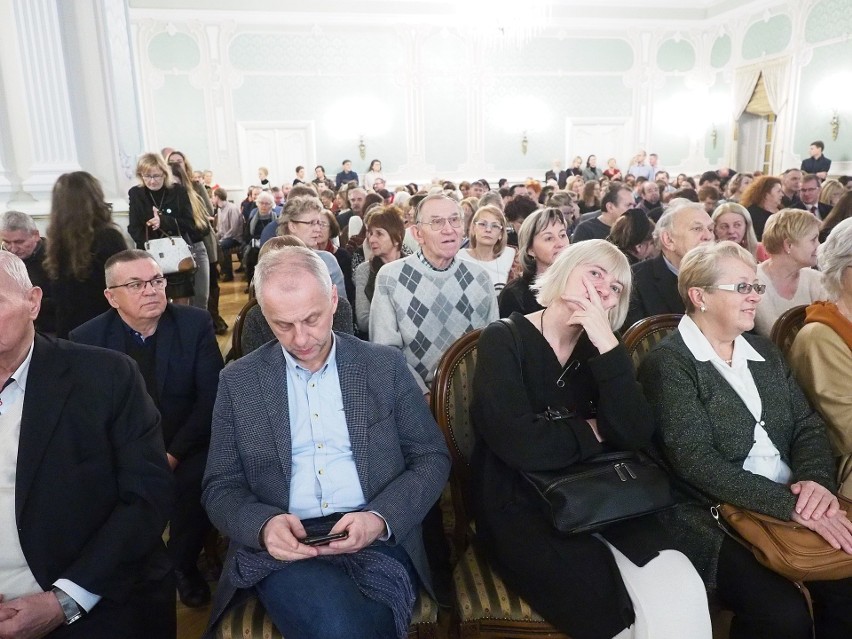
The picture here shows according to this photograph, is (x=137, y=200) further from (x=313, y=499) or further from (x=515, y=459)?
(x=515, y=459)

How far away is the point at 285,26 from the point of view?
12305mm

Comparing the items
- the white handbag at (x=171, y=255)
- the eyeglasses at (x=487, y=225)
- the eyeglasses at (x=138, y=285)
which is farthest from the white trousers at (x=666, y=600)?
the white handbag at (x=171, y=255)

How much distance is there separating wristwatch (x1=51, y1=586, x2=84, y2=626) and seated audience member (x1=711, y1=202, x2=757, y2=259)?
3429 millimetres

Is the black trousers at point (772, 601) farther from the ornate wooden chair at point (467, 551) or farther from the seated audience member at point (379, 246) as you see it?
the seated audience member at point (379, 246)

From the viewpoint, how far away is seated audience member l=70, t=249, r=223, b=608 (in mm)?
2098

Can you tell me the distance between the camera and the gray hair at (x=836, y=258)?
1899 mm

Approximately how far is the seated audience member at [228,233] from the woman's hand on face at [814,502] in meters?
7.97

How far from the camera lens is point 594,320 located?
5.43 ft

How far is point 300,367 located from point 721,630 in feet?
5.26

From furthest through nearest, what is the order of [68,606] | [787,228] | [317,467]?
[787,228], [317,467], [68,606]

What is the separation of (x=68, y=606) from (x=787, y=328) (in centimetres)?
233

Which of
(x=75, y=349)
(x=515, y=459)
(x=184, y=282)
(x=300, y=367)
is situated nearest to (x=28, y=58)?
(x=184, y=282)

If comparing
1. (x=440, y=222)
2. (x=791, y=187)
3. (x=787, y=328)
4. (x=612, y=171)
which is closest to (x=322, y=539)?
(x=440, y=222)

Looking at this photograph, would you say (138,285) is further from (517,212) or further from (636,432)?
(517,212)
